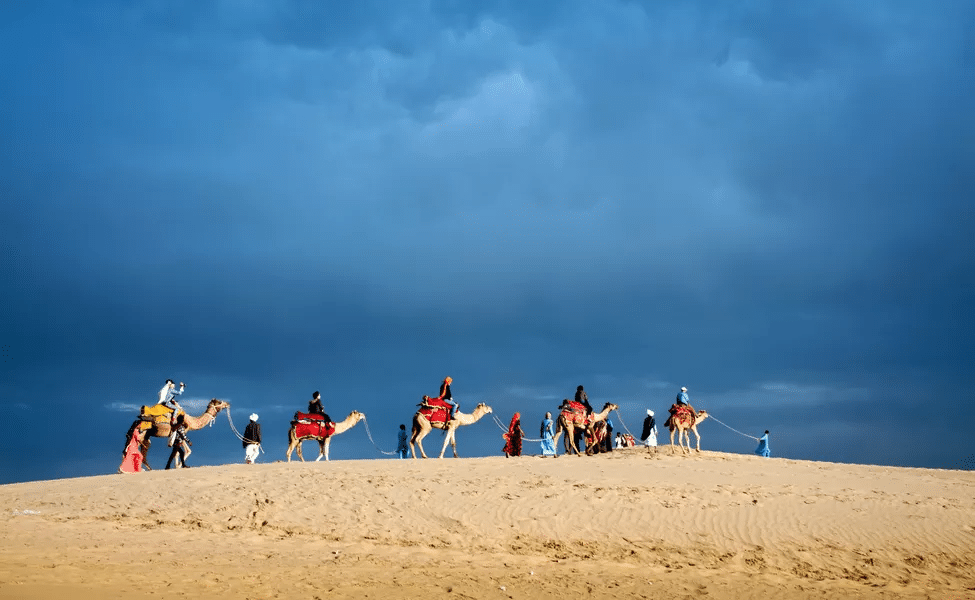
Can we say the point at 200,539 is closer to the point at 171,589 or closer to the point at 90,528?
the point at 90,528

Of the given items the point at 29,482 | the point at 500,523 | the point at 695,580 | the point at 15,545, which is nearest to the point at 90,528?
the point at 15,545

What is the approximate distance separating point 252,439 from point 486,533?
1443 cm

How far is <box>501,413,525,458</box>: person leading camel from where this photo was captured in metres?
29.6

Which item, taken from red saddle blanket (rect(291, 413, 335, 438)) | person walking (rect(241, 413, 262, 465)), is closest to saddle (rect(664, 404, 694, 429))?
red saddle blanket (rect(291, 413, 335, 438))

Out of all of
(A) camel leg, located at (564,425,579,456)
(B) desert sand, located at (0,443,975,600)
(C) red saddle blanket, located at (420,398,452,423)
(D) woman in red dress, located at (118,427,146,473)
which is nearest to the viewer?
(B) desert sand, located at (0,443,975,600)

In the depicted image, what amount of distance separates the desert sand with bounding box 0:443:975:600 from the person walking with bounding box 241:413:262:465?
136 inches

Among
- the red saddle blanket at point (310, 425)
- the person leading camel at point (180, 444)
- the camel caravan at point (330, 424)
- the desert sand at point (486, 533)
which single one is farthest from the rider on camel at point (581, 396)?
the person leading camel at point (180, 444)

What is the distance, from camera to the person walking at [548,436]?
1153 inches

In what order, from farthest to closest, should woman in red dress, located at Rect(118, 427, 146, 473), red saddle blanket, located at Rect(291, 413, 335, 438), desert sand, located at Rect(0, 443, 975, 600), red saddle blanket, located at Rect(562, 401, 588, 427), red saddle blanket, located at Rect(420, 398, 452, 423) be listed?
1. red saddle blanket, located at Rect(420, 398, 452, 423)
2. red saddle blanket, located at Rect(562, 401, 588, 427)
3. red saddle blanket, located at Rect(291, 413, 335, 438)
4. woman in red dress, located at Rect(118, 427, 146, 473)
5. desert sand, located at Rect(0, 443, 975, 600)

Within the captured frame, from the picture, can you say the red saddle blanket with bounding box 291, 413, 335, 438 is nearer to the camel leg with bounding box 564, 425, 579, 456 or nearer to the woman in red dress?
the woman in red dress

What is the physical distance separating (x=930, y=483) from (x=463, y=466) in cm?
1579

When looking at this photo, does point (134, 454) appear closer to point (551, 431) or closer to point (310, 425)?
point (310, 425)

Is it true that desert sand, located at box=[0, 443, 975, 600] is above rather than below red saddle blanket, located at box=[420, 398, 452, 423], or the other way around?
below

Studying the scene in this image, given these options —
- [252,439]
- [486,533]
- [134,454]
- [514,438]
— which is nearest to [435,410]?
[514,438]
